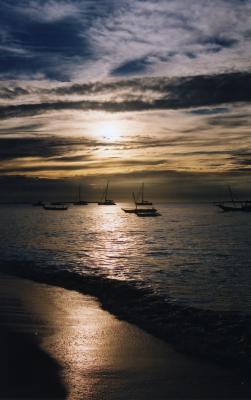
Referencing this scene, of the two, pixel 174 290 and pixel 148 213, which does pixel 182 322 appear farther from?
pixel 148 213

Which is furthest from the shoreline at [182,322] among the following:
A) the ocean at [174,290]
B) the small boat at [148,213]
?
the small boat at [148,213]

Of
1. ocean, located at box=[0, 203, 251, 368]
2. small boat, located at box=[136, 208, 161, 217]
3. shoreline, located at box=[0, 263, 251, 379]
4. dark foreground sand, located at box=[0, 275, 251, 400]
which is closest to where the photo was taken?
dark foreground sand, located at box=[0, 275, 251, 400]

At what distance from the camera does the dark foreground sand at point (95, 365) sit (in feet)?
26.7

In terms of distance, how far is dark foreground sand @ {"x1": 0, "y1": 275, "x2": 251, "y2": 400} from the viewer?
813 cm

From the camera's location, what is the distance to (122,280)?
23.4 meters

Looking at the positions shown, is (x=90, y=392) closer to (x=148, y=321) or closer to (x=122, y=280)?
(x=148, y=321)

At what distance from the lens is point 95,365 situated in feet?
31.0

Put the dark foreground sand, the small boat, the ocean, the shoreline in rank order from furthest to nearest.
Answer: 1. the small boat
2. the ocean
3. the shoreline
4. the dark foreground sand

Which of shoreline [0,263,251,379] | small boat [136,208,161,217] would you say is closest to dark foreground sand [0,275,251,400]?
shoreline [0,263,251,379]

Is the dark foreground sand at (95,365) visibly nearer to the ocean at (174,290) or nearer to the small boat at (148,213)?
the ocean at (174,290)

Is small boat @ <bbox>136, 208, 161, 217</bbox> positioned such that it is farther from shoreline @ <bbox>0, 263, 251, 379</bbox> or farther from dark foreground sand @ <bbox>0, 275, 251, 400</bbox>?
dark foreground sand @ <bbox>0, 275, 251, 400</bbox>

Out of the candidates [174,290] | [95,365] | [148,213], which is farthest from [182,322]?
[148,213]

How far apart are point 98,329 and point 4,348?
301cm

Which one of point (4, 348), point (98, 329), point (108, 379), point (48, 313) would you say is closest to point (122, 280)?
point (48, 313)
